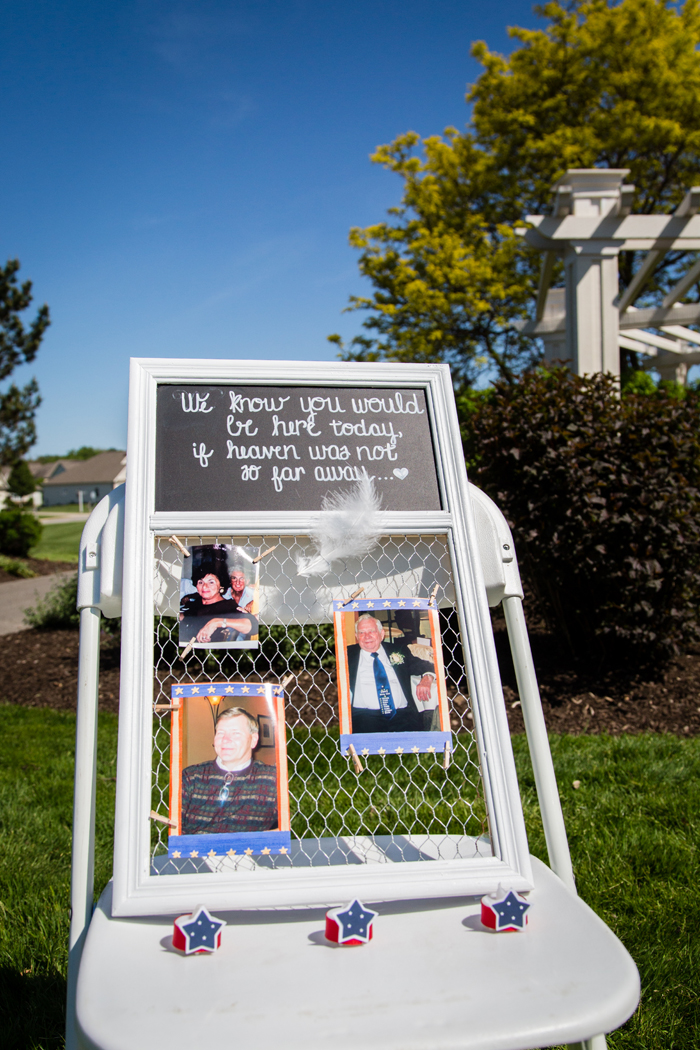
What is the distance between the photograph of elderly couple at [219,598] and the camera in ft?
4.75

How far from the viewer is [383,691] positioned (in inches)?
57.4

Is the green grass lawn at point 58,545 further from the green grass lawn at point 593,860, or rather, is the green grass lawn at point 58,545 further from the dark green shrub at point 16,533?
the green grass lawn at point 593,860

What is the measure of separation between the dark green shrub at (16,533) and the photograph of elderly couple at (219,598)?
14.6 m

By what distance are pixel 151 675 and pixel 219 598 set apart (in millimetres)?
212

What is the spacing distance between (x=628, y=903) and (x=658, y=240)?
24.9 ft

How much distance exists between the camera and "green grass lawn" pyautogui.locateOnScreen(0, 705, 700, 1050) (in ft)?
6.21

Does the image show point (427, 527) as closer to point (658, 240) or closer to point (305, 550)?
point (305, 550)

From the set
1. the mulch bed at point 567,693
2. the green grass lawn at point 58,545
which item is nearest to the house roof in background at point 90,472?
the green grass lawn at point 58,545

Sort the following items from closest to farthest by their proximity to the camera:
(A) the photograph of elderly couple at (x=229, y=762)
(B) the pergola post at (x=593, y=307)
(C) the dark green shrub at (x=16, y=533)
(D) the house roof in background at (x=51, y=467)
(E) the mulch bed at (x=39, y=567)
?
(A) the photograph of elderly couple at (x=229, y=762) < (B) the pergola post at (x=593, y=307) < (E) the mulch bed at (x=39, y=567) < (C) the dark green shrub at (x=16, y=533) < (D) the house roof in background at (x=51, y=467)

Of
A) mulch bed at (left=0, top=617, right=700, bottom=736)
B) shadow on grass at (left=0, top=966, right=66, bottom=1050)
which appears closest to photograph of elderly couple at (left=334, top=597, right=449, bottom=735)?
shadow on grass at (left=0, top=966, right=66, bottom=1050)

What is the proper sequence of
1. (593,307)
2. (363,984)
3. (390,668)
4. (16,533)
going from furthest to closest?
(16,533), (593,307), (390,668), (363,984)

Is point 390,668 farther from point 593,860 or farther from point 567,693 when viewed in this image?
point 567,693

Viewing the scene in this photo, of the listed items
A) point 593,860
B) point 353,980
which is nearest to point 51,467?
point 593,860

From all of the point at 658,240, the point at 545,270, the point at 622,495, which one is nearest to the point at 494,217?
the point at 545,270
